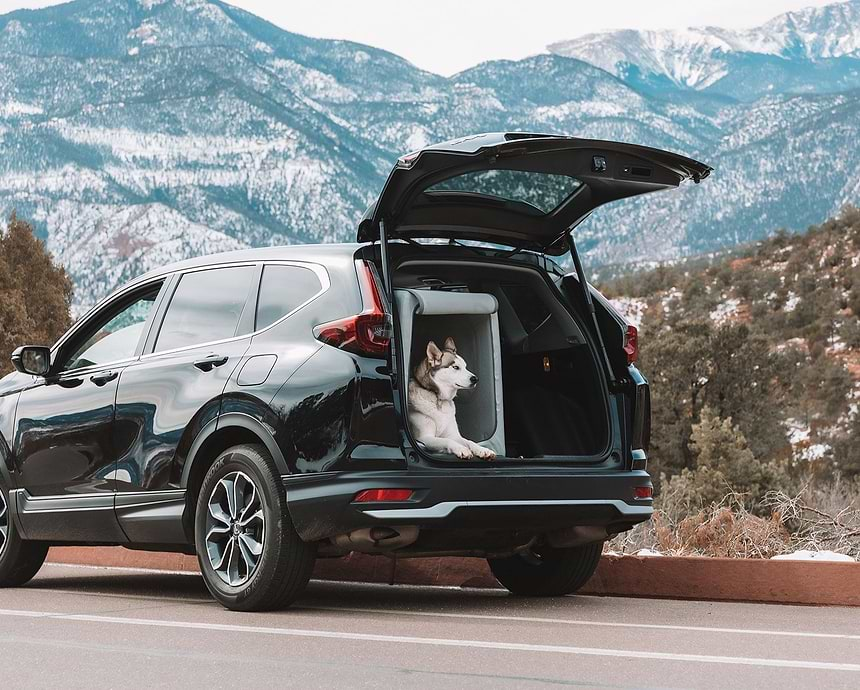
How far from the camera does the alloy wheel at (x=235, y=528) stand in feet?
23.6

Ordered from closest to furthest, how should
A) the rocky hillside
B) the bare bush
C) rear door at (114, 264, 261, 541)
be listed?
rear door at (114, 264, 261, 541)
the bare bush
the rocky hillside

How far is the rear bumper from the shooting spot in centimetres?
675

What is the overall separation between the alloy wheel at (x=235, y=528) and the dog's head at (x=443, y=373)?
1.10 m

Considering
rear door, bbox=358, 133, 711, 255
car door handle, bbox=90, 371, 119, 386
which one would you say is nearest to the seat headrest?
rear door, bbox=358, 133, 711, 255

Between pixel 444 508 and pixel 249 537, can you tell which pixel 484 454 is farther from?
pixel 249 537

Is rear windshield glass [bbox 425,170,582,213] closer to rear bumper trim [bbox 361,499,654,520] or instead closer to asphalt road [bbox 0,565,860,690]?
rear bumper trim [bbox 361,499,654,520]

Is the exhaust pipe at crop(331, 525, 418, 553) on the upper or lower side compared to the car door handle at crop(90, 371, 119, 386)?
lower

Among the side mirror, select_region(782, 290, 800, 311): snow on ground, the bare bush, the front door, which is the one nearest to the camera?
the front door

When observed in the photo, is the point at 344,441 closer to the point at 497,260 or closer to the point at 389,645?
the point at 389,645

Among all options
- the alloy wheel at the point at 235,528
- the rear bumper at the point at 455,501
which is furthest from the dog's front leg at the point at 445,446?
the alloy wheel at the point at 235,528

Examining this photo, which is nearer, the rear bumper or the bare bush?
the rear bumper

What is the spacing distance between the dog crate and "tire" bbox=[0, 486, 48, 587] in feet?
9.78

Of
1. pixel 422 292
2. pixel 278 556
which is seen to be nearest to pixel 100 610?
pixel 278 556

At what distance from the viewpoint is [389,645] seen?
6.10 m
